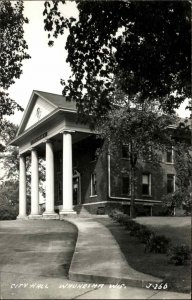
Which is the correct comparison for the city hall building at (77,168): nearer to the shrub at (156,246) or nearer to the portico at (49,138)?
the portico at (49,138)

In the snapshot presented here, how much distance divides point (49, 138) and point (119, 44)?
22.7 m

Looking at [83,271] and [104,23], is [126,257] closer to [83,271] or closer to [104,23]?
[83,271]

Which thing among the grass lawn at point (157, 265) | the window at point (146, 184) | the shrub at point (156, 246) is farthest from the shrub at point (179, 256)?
the window at point (146, 184)

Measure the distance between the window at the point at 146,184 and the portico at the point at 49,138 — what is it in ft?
20.9

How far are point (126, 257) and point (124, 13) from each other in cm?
574

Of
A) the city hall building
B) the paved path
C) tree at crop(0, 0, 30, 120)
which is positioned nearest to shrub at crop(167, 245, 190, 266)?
the paved path

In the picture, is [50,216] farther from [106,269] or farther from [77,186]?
[106,269]

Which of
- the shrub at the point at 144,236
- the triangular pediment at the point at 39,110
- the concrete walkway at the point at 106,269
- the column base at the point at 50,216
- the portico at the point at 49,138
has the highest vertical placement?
the triangular pediment at the point at 39,110

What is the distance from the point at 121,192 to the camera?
1303 inches

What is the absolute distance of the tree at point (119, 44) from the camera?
30.3ft

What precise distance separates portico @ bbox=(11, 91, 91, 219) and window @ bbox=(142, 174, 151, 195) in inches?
251

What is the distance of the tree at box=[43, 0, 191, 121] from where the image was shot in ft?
30.3

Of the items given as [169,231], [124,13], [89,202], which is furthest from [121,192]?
[124,13]

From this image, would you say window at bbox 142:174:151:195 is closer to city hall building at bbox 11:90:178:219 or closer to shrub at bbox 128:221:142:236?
city hall building at bbox 11:90:178:219
